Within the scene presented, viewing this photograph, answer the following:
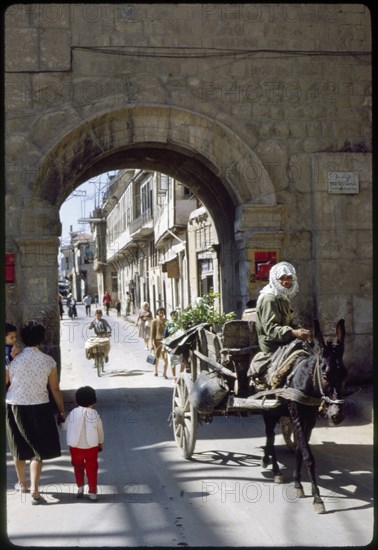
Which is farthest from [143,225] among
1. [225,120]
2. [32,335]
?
[32,335]

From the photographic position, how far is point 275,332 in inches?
250

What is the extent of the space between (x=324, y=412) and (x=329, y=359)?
58 centimetres

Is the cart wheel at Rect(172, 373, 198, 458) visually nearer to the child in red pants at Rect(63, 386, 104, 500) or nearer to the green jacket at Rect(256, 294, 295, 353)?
the green jacket at Rect(256, 294, 295, 353)

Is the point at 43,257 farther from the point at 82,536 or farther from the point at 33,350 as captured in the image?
the point at 82,536

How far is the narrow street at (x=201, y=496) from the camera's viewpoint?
4934 millimetres

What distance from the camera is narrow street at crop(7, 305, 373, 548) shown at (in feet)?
16.2

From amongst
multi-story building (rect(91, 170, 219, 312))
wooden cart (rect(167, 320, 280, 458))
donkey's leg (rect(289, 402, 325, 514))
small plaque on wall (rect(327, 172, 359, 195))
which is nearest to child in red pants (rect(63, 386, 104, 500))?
wooden cart (rect(167, 320, 280, 458))

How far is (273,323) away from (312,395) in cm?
86

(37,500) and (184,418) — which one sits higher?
(184,418)

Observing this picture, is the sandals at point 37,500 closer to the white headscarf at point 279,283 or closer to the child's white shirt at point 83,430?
the child's white shirt at point 83,430

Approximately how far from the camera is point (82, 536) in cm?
493

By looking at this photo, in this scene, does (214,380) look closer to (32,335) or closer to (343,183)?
(32,335)

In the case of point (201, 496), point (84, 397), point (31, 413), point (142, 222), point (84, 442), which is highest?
point (142, 222)

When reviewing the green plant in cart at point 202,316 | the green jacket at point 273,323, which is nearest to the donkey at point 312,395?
the green jacket at point 273,323
